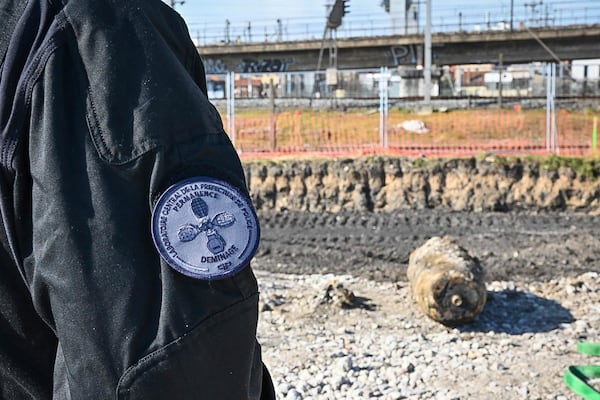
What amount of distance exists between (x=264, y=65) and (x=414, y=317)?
122ft

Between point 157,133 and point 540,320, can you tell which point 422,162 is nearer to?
point 540,320

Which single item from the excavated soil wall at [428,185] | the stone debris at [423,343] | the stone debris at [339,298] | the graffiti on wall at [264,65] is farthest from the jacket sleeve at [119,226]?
the graffiti on wall at [264,65]

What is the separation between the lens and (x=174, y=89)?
1.04m

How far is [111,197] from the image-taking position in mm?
987

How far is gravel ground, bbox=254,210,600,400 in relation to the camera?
19.0ft

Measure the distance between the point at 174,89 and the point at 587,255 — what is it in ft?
33.8

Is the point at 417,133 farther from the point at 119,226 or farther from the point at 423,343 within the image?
the point at 119,226

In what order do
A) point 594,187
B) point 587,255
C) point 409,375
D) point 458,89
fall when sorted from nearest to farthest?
point 409,375 → point 587,255 → point 594,187 → point 458,89

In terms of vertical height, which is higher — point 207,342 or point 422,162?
point 207,342

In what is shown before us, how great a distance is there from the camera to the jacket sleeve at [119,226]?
0.97 metres

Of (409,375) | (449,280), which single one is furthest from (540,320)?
(409,375)

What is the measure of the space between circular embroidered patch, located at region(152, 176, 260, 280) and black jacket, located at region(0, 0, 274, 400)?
0.02 m

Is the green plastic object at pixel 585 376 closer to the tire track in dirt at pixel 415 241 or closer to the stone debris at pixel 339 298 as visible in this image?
the stone debris at pixel 339 298

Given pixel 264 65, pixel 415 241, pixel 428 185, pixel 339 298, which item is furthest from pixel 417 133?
pixel 264 65
